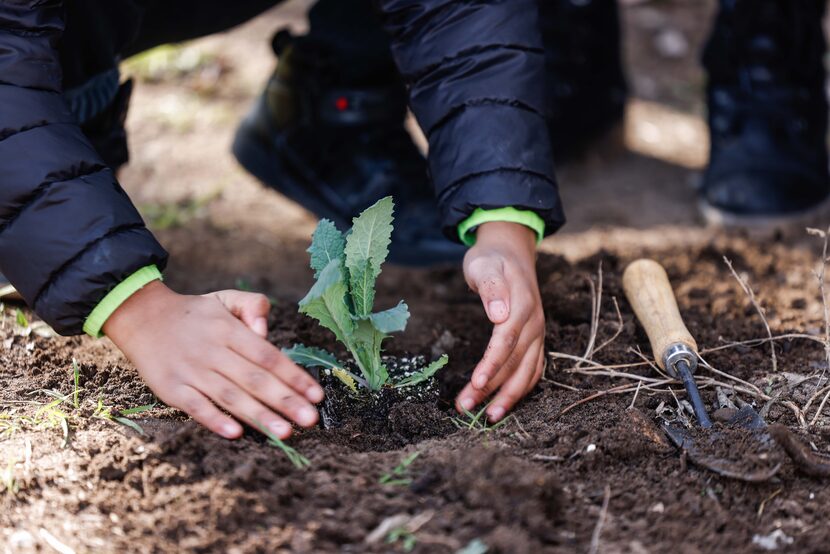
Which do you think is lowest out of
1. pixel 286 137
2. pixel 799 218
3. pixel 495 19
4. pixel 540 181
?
pixel 799 218

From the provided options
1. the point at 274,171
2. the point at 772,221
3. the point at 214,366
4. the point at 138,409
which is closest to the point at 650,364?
the point at 214,366

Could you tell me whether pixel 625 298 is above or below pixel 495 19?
below

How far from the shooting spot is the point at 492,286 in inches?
72.2

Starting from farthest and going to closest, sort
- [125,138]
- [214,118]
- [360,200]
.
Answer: [214,118] < [360,200] < [125,138]

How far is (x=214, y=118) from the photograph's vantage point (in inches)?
158

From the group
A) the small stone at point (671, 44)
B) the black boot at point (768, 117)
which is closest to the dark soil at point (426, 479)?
the black boot at point (768, 117)

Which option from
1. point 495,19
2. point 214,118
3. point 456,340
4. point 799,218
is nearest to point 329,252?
point 456,340

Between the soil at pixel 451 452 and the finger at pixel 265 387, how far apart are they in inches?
2.7

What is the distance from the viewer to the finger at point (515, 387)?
1.81 metres

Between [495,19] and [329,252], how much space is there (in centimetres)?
79

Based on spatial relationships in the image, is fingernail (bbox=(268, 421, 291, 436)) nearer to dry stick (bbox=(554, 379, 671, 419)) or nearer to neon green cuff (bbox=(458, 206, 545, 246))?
dry stick (bbox=(554, 379, 671, 419))

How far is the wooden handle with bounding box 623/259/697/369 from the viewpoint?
190 centimetres

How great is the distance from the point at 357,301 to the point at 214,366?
36 cm

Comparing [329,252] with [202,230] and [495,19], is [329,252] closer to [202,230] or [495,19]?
[495,19]
